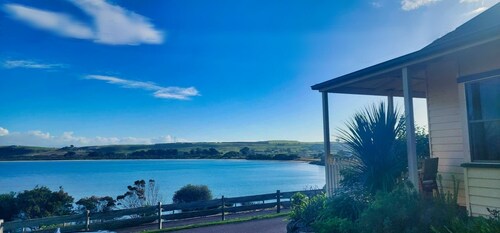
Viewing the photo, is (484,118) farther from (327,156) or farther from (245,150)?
(245,150)

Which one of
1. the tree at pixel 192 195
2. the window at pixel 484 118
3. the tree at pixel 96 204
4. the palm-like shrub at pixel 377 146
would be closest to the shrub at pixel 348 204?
Result: the palm-like shrub at pixel 377 146

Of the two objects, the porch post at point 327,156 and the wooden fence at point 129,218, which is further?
the wooden fence at point 129,218

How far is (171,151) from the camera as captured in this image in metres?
48.8

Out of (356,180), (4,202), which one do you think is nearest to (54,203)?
(4,202)

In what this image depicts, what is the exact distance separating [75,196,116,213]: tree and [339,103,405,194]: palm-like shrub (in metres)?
13.0

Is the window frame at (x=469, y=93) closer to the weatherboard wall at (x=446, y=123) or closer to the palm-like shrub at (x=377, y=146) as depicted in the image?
the weatherboard wall at (x=446, y=123)

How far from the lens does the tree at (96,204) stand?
1603 cm

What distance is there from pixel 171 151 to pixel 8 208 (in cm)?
3451

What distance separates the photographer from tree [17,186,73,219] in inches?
559

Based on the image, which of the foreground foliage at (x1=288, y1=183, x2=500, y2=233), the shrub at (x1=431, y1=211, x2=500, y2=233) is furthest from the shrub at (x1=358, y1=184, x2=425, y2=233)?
the shrub at (x1=431, y1=211, x2=500, y2=233)

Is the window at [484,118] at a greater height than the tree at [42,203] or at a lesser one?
greater

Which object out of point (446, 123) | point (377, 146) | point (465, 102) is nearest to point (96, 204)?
point (377, 146)

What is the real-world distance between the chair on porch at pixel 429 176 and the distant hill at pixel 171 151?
36.2 m

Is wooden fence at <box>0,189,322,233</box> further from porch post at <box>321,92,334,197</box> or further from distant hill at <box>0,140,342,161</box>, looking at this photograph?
distant hill at <box>0,140,342,161</box>
